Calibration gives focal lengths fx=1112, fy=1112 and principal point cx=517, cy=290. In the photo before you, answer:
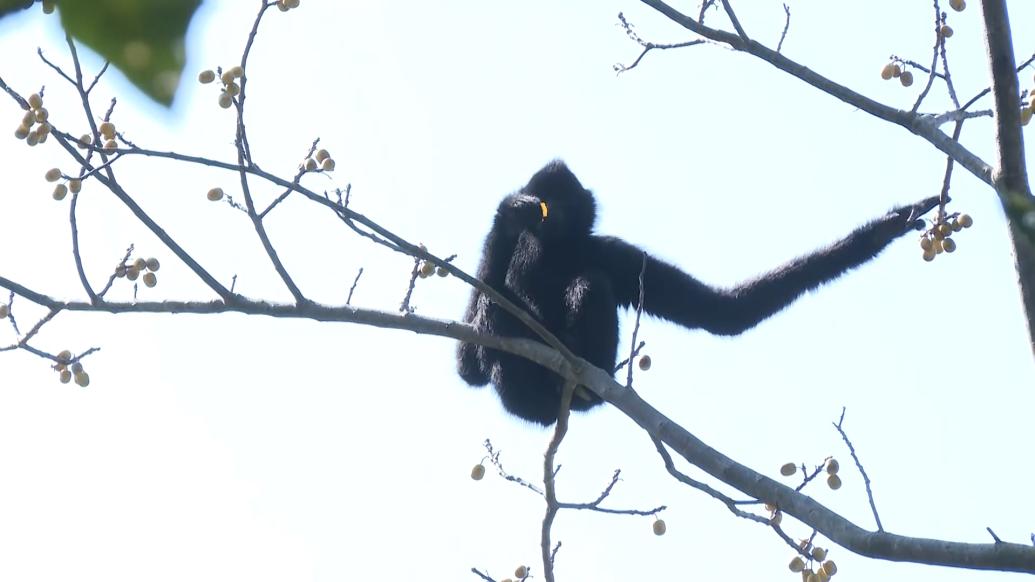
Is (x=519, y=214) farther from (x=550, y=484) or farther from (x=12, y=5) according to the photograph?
(x=12, y=5)

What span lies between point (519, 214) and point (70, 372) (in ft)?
8.46

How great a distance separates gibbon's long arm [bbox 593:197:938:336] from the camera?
20.4 feet

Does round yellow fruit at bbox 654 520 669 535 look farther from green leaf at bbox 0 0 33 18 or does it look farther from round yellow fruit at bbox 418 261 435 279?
green leaf at bbox 0 0 33 18

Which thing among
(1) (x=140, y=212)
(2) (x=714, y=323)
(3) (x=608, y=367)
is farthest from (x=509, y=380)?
(1) (x=140, y=212)

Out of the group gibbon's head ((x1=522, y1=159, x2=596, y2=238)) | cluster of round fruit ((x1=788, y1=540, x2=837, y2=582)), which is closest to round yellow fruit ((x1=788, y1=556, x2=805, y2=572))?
cluster of round fruit ((x1=788, y1=540, x2=837, y2=582))

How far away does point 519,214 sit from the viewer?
243 inches

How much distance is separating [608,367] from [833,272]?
1493mm

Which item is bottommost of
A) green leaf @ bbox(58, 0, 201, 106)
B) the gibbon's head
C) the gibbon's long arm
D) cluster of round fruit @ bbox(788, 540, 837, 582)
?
green leaf @ bbox(58, 0, 201, 106)

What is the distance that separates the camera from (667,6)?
454cm

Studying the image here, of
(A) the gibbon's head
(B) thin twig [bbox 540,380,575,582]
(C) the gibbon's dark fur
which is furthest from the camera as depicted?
(A) the gibbon's head

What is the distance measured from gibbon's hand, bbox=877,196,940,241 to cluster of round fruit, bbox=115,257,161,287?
12.0 feet

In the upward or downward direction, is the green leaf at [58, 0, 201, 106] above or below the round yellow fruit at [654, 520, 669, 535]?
below

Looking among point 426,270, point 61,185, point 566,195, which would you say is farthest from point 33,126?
point 566,195

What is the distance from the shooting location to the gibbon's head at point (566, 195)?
729 centimetres
